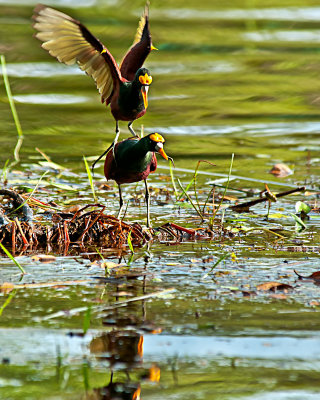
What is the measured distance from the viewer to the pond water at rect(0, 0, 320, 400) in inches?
135

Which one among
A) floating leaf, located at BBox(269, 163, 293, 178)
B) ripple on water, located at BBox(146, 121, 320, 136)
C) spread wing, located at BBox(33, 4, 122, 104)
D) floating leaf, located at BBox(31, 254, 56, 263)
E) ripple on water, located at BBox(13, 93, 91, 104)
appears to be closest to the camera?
spread wing, located at BBox(33, 4, 122, 104)

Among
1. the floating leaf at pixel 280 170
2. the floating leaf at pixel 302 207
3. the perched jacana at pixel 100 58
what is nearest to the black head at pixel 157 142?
Result: the perched jacana at pixel 100 58

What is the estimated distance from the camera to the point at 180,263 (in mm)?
4906

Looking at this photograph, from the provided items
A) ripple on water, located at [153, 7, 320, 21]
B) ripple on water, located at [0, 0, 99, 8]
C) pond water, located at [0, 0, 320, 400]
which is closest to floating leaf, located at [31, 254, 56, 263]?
pond water, located at [0, 0, 320, 400]

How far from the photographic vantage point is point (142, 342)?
3697 millimetres

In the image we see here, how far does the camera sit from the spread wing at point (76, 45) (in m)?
4.78

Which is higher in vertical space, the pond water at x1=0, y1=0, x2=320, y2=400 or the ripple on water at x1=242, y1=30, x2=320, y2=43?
the ripple on water at x1=242, y1=30, x2=320, y2=43

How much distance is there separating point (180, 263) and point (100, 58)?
4.39ft

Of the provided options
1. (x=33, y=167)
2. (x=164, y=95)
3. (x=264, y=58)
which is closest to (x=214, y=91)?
(x=164, y=95)

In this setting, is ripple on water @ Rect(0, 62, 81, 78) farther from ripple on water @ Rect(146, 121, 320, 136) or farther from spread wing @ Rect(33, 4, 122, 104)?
spread wing @ Rect(33, 4, 122, 104)

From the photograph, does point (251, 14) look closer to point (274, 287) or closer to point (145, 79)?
point (145, 79)

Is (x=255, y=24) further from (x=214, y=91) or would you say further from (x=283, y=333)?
(x=283, y=333)

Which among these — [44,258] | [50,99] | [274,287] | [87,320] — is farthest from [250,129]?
[87,320]

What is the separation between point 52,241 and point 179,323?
5.50ft
